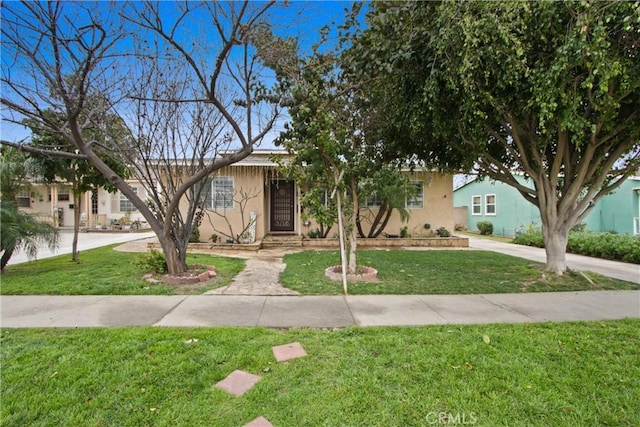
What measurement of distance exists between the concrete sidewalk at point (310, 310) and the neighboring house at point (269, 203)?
7.01 metres

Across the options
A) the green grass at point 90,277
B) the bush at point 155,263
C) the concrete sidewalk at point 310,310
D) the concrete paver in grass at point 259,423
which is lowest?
the concrete paver in grass at point 259,423

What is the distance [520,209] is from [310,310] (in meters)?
17.1

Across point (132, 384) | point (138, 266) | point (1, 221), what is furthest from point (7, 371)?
point (1, 221)

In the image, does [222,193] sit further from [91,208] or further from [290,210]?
[91,208]

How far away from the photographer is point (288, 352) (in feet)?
10.6

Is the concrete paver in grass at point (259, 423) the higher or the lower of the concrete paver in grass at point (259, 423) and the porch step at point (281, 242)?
the lower

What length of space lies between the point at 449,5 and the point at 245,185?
9600 mm

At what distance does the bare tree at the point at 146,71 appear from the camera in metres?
4.93

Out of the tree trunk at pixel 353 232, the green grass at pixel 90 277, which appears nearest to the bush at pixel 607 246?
the tree trunk at pixel 353 232

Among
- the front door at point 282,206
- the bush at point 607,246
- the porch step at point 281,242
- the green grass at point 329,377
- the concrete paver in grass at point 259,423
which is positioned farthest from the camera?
the front door at point 282,206

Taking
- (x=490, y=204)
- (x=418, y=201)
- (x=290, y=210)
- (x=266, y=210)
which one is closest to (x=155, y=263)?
(x=266, y=210)

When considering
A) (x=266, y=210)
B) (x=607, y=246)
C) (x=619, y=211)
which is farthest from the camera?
(x=619, y=211)

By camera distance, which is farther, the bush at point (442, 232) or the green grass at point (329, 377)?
the bush at point (442, 232)

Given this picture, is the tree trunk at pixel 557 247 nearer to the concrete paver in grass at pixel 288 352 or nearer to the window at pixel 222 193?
the concrete paver in grass at pixel 288 352
